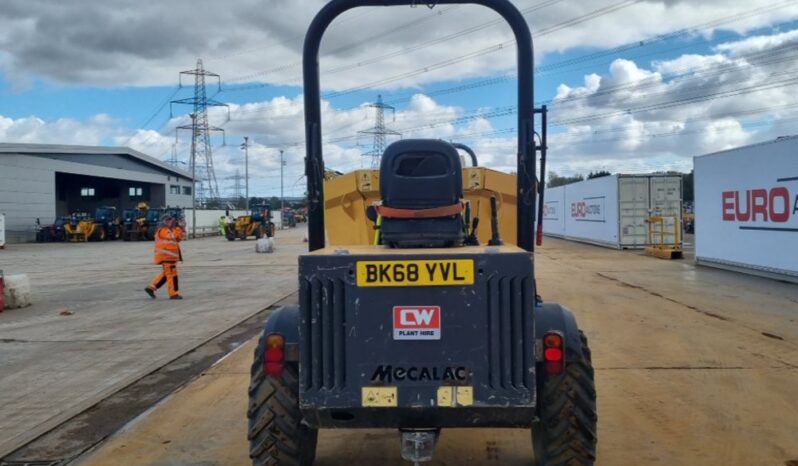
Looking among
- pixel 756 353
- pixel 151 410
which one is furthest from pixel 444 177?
pixel 756 353

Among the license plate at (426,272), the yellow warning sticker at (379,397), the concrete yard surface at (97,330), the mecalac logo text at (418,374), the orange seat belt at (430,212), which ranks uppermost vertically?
the orange seat belt at (430,212)

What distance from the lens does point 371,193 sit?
6941 mm

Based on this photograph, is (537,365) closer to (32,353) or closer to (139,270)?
(32,353)

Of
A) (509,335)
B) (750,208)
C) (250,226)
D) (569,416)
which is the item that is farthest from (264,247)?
(509,335)

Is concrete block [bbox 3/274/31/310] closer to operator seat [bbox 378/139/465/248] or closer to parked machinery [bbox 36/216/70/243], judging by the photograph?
operator seat [bbox 378/139/465/248]

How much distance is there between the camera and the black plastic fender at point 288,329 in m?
3.78

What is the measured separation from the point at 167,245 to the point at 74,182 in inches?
2275

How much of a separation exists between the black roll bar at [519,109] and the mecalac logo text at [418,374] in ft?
4.21

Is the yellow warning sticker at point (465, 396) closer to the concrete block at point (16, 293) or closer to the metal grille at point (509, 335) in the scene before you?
the metal grille at point (509, 335)

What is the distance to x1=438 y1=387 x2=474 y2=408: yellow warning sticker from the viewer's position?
11.3 feet

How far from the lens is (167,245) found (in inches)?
554

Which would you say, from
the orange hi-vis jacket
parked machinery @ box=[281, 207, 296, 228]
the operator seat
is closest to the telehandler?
the operator seat

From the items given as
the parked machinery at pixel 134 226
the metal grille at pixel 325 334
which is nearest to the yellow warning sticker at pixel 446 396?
the metal grille at pixel 325 334

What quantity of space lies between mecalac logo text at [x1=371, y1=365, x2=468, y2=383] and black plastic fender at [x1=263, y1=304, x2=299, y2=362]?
539mm
